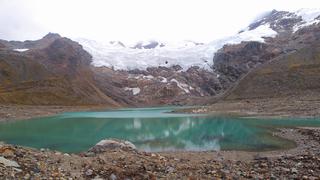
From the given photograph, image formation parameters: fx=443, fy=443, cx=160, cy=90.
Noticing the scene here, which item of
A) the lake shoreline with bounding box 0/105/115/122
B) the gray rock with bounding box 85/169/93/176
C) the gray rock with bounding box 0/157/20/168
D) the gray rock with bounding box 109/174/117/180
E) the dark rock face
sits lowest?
the lake shoreline with bounding box 0/105/115/122

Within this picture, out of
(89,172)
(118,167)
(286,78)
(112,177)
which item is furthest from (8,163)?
(286,78)

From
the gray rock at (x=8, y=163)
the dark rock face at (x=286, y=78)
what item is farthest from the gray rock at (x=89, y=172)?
the dark rock face at (x=286, y=78)

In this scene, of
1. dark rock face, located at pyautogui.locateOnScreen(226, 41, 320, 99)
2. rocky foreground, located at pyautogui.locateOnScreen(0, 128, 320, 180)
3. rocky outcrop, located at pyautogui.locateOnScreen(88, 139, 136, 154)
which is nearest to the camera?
rocky foreground, located at pyautogui.locateOnScreen(0, 128, 320, 180)

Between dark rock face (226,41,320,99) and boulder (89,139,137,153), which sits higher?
dark rock face (226,41,320,99)

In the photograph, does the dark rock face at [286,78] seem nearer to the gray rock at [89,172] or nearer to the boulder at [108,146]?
the boulder at [108,146]

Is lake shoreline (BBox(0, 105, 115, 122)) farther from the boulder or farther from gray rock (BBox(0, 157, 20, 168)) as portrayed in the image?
gray rock (BBox(0, 157, 20, 168))

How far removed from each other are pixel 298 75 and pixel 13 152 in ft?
515

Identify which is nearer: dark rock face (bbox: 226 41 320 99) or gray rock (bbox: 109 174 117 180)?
gray rock (bbox: 109 174 117 180)

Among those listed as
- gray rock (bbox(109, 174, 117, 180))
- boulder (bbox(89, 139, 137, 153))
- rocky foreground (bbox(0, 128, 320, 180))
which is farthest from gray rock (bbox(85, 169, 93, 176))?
boulder (bbox(89, 139, 137, 153))

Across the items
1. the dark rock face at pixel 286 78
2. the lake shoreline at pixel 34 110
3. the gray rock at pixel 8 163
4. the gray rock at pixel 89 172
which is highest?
the dark rock face at pixel 286 78

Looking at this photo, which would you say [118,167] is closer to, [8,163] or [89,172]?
[89,172]

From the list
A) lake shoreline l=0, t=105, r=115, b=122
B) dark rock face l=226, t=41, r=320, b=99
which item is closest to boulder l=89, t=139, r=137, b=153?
lake shoreline l=0, t=105, r=115, b=122

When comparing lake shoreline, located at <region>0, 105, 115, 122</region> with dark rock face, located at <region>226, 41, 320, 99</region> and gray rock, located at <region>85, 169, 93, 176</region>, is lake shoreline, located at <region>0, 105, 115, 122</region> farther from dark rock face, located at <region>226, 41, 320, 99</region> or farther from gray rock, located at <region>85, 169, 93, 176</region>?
gray rock, located at <region>85, 169, 93, 176</region>

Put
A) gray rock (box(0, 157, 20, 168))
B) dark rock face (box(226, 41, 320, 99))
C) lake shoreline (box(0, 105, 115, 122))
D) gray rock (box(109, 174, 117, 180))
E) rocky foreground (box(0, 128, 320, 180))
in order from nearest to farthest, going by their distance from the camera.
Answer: gray rock (box(0, 157, 20, 168)) < rocky foreground (box(0, 128, 320, 180)) < gray rock (box(109, 174, 117, 180)) < lake shoreline (box(0, 105, 115, 122)) < dark rock face (box(226, 41, 320, 99))
